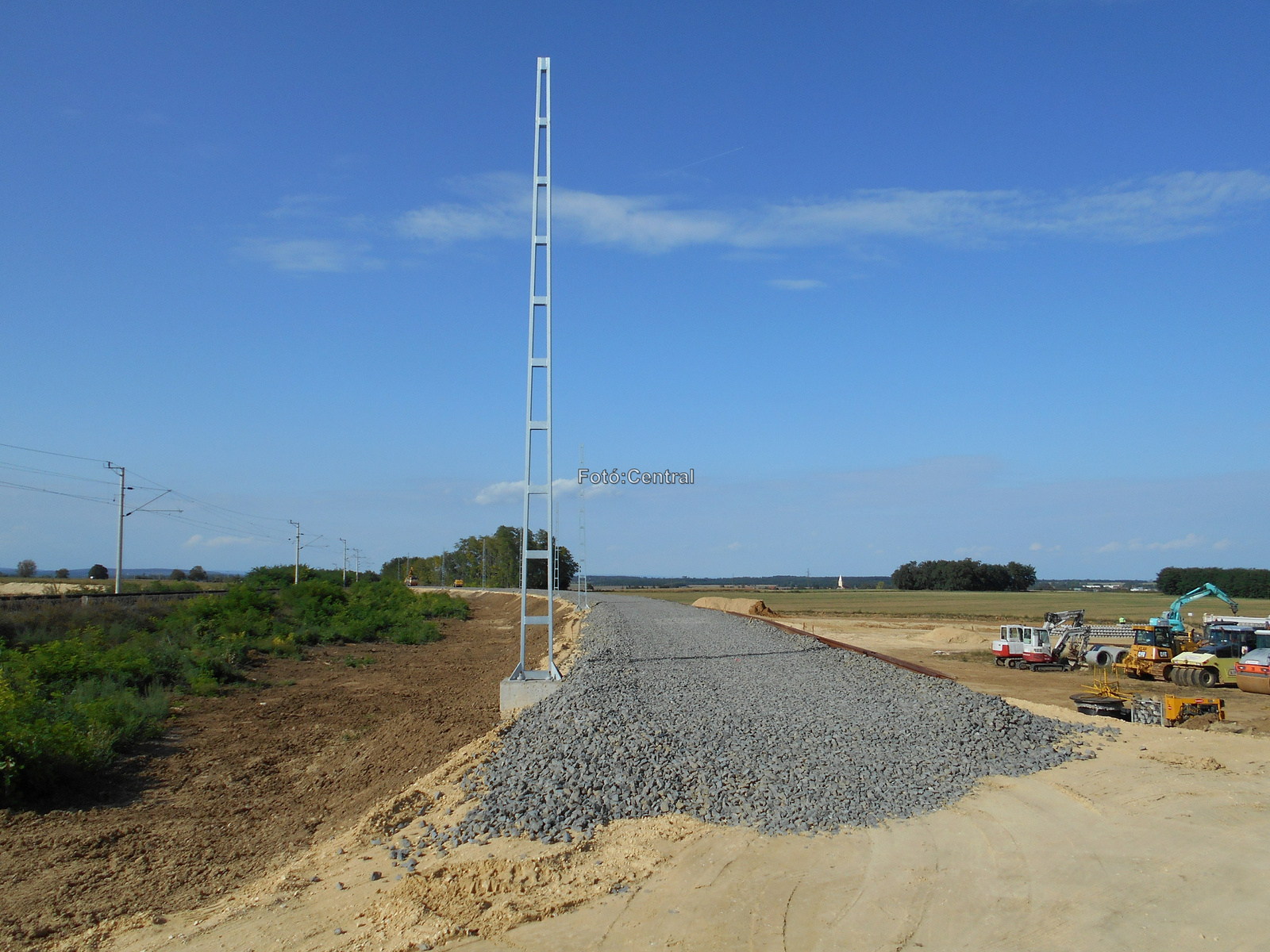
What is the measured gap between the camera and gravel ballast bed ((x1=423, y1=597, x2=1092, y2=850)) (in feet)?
32.5

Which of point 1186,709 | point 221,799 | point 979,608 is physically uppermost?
point 1186,709

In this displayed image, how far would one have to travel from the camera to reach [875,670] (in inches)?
786

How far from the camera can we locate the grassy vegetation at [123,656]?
12.5m

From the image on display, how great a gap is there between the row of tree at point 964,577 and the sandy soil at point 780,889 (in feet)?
550

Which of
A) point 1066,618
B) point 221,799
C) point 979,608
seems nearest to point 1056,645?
point 1066,618

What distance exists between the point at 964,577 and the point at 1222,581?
144ft

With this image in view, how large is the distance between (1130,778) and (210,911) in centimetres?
1267

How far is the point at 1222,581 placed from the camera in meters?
146

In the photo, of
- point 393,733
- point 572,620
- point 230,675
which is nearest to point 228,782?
point 393,733

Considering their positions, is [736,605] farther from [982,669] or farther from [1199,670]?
[1199,670]

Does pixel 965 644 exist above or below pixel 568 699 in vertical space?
below

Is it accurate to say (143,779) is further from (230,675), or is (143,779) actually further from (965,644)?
(965,644)

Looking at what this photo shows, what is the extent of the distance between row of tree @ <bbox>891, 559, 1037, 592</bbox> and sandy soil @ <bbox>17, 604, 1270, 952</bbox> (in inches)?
6604

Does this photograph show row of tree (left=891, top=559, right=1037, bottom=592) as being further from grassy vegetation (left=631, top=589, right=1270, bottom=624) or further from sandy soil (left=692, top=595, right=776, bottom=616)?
sandy soil (left=692, top=595, right=776, bottom=616)
